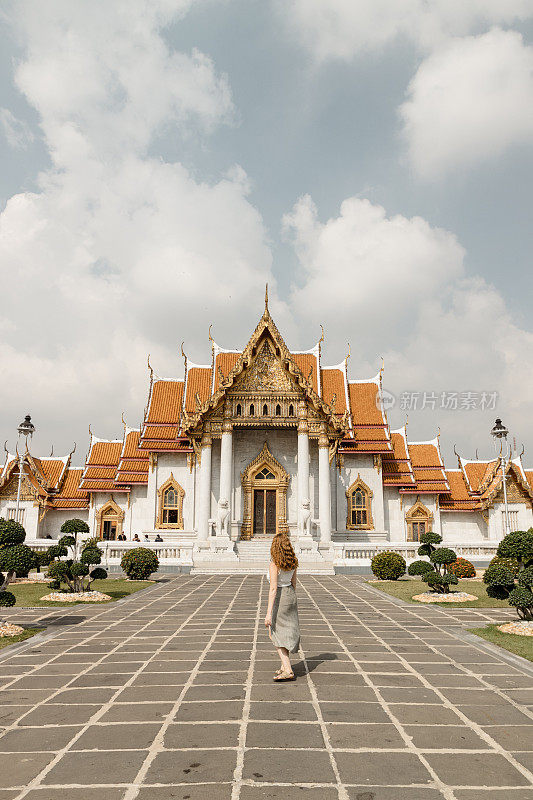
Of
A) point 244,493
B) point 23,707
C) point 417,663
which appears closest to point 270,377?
point 244,493

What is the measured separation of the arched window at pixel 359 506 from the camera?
95.0 feet

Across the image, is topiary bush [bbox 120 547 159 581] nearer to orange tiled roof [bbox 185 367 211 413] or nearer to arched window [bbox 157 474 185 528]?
arched window [bbox 157 474 185 528]

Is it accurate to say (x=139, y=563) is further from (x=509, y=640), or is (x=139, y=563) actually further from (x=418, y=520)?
(x=418, y=520)

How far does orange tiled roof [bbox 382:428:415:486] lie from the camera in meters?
30.5

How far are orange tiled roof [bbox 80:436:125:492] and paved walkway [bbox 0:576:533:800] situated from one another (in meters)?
22.1

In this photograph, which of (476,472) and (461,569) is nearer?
(461,569)

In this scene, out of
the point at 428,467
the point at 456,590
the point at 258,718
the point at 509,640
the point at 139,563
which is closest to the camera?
the point at 258,718

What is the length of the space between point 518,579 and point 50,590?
480 inches

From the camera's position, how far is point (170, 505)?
1142 inches

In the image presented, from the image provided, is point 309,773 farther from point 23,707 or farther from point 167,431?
point 167,431

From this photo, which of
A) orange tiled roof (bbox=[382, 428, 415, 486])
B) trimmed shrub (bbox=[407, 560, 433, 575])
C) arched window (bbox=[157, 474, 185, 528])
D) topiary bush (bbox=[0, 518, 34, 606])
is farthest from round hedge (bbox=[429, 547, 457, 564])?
arched window (bbox=[157, 474, 185, 528])

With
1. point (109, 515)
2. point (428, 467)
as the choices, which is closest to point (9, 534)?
point (109, 515)

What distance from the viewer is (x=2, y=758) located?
4184 millimetres

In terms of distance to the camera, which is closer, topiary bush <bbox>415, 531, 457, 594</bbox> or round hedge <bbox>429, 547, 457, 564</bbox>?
topiary bush <bbox>415, 531, 457, 594</bbox>
